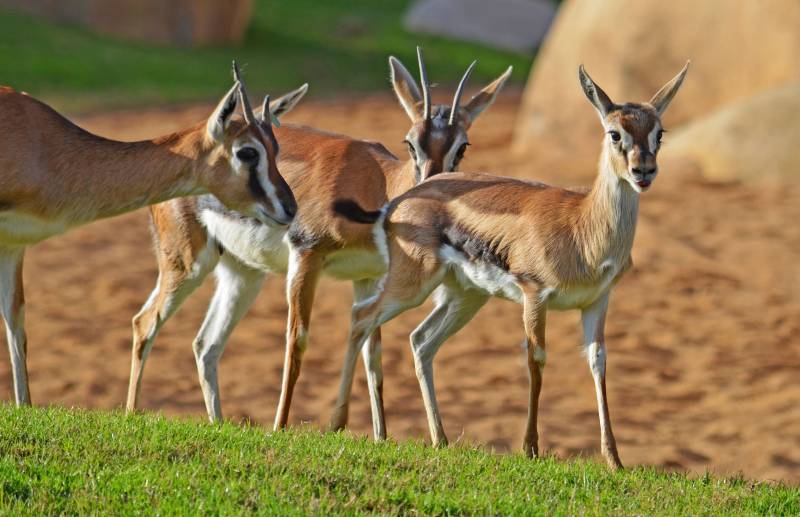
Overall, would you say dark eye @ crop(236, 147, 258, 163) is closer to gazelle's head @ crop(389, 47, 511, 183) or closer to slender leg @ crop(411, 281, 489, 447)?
gazelle's head @ crop(389, 47, 511, 183)

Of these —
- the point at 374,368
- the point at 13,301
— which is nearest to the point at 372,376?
the point at 374,368

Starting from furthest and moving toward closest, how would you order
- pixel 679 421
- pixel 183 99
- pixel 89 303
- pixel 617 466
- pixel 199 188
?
1. pixel 183 99
2. pixel 89 303
3. pixel 679 421
4. pixel 199 188
5. pixel 617 466

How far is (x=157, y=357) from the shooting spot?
40.3 ft

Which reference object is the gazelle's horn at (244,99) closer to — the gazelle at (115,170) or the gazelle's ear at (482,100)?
the gazelle at (115,170)

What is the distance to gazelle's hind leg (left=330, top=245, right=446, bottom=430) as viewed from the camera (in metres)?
7.59

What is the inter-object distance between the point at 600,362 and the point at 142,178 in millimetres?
2661

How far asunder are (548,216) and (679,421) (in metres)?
3.92

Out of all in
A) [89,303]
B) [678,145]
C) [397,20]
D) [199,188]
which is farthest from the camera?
[397,20]

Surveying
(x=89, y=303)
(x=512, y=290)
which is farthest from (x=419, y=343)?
(x=89, y=303)

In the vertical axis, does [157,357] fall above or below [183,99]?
below

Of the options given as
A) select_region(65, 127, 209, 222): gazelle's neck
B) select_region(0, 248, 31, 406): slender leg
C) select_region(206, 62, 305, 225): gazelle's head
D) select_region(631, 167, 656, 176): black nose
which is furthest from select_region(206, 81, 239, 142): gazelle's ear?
select_region(631, 167, 656, 176): black nose

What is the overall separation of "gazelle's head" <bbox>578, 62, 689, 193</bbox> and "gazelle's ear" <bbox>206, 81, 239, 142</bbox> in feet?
6.01

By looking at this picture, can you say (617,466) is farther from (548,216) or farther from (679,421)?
(679,421)

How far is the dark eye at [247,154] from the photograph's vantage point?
→ 25.1 ft
